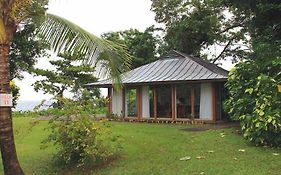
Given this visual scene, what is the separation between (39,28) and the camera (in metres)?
8.70

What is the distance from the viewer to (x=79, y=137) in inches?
336

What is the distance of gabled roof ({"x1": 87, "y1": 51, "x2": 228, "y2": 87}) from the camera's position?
18161 millimetres

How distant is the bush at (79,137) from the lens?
8492mm

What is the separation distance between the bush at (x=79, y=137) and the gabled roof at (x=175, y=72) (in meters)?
8.89

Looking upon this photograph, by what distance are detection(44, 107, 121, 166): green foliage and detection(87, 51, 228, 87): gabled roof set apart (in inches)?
350

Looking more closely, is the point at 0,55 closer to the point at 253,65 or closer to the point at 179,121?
the point at 253,65

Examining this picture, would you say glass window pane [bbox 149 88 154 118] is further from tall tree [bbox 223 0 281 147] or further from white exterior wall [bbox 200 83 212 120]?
tall tree [bbox 223 0 281 147]

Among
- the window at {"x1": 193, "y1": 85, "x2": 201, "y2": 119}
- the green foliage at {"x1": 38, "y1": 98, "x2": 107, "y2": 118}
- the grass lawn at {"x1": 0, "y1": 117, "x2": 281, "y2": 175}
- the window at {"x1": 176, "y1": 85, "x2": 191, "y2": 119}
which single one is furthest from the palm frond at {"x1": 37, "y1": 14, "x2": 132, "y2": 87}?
the window at {"x1": 176, "y1": 85, "x2": 191, "y2": 119}

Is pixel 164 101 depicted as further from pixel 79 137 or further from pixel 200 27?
pixel 79 137

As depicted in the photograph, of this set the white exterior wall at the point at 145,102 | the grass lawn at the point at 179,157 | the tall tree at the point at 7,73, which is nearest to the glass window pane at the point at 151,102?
the white exterior wall at the point at 145,102

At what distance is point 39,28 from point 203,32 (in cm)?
1781

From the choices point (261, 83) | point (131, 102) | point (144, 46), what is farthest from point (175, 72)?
point (144, 46)

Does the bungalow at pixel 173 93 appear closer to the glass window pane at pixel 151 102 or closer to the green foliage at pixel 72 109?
the glass window pane at pixel 151 102

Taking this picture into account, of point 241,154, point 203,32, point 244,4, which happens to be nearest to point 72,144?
point 241,154
